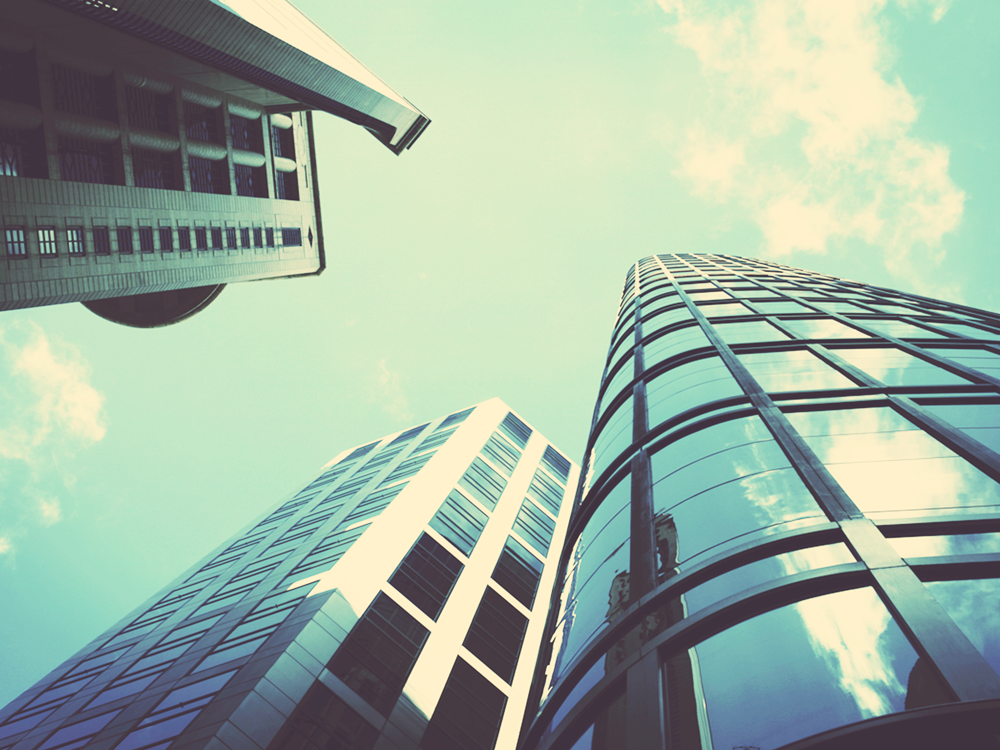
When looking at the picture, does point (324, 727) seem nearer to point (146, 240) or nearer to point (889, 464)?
point (889, 464)

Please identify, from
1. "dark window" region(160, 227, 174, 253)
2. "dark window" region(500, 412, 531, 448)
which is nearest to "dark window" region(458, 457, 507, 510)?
"dark window" region(500, 412, 531, 448)

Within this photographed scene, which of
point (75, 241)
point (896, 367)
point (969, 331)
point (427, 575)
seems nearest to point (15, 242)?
point (75, 241)

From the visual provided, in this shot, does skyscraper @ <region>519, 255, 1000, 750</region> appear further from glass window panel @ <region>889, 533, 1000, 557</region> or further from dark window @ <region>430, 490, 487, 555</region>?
dark window @ <region>430, 490, 487, 555</region>

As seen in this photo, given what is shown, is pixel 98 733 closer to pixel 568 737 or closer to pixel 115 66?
pixel 568 737

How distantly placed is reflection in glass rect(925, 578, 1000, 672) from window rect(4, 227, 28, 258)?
31.7 m

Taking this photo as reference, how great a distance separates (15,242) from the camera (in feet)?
81.0

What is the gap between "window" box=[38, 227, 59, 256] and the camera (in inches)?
1025

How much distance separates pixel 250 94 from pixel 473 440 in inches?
1287

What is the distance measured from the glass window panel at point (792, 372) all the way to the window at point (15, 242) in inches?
1126

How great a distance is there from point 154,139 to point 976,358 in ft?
131

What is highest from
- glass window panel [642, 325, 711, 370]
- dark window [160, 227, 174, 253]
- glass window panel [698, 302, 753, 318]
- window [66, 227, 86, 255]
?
glass window panel [698, 302, 753, 318]

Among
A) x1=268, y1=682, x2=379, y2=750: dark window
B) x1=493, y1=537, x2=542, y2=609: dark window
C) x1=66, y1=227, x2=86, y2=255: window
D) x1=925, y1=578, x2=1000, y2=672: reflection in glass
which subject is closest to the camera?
x1=925, y1=578, x2=1000, y2=672: reflection in glass

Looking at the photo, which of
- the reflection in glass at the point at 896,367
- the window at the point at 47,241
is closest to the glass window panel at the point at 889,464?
the reflection in glass at the point at 896,367

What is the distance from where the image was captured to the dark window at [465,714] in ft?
76.2
